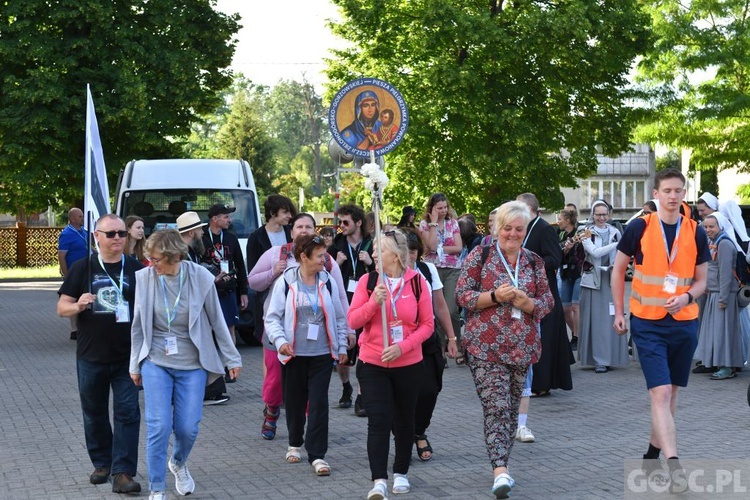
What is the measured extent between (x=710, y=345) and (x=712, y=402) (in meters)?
1.93

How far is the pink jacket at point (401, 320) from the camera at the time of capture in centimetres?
712

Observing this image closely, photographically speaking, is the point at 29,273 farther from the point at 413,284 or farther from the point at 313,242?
the point at 413,284

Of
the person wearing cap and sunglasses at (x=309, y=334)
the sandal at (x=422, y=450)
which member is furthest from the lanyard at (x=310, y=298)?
the sandal at (x=422, y=450)

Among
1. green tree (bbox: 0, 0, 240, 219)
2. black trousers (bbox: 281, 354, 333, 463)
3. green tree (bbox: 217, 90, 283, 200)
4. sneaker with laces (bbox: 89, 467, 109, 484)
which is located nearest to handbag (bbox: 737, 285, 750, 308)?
black trousers (bbox: 281, 354, 333, 463)

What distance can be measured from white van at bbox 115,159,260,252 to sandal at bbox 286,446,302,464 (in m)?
8.45

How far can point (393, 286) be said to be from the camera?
285 inches

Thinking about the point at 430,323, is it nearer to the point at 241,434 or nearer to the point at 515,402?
the point at 515,402

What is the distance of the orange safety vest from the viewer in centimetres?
714

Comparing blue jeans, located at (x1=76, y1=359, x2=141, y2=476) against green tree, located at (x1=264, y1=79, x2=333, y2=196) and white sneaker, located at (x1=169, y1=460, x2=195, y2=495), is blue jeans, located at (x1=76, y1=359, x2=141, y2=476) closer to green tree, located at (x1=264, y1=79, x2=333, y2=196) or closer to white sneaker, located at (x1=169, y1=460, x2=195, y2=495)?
white sneaker, located at (x1=169, y1=460, x2=195, y2=495)

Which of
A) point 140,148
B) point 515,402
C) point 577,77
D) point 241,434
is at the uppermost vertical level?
point 577,77

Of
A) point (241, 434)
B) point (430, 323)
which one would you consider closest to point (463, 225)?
point (241, 434)

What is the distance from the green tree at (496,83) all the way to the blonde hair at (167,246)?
2609 centimetres

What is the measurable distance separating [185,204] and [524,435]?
A: 914cm

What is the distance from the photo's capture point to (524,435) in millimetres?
8672
